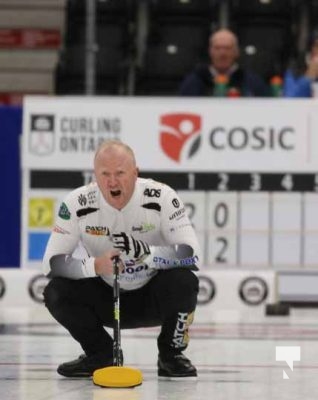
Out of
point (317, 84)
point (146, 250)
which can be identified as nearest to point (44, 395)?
point (146, 250)

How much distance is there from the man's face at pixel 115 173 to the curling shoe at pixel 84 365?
666mm

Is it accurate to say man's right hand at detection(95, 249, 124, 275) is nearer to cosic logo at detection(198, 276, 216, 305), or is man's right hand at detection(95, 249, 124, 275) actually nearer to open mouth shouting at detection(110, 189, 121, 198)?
open mouth shouting at detection(110, 189, 121, 198)

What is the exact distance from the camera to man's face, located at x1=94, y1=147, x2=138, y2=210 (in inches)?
182

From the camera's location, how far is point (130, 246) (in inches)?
188

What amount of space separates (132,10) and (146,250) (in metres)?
10.3

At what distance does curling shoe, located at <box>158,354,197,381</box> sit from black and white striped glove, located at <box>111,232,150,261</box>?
1.43 ft

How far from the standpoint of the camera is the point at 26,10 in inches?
555

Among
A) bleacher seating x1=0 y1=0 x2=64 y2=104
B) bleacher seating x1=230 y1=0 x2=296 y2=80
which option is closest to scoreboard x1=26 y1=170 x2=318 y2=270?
bleacher seating x1=0 y1=0 x2=64 y2=104

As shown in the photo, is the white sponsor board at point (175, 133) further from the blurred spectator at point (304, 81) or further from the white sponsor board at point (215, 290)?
the white sponsor board at point (215, 290)

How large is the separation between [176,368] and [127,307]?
1.07 feet

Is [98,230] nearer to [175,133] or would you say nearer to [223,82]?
[175,133]

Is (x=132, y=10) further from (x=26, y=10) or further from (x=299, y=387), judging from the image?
(x=299, y=387)

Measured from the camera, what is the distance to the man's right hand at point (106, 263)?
4.59 m

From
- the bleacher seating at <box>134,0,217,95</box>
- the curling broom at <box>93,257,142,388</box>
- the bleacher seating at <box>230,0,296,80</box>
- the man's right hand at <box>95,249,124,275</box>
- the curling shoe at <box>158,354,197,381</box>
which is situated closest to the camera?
the curling broom at <box>93,257,142,388</box>
